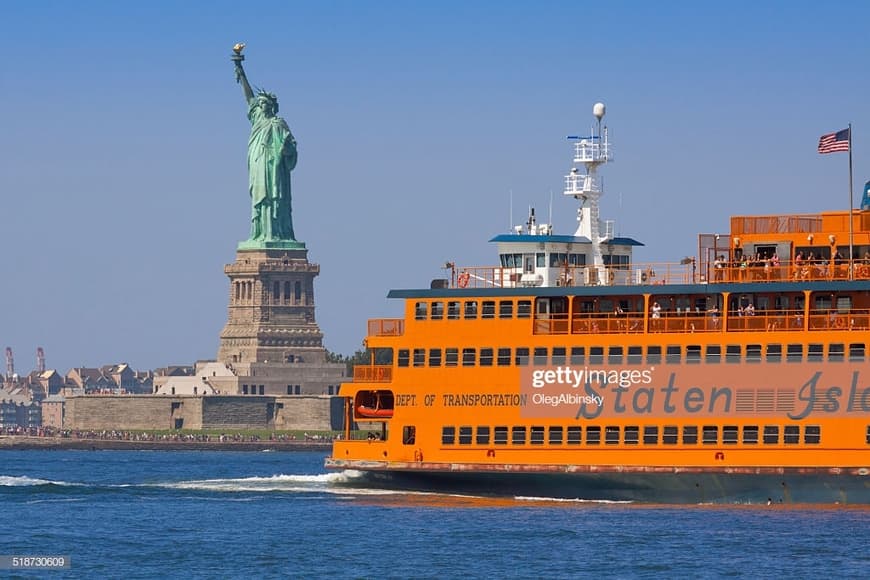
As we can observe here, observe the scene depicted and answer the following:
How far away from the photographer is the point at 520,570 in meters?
48.9

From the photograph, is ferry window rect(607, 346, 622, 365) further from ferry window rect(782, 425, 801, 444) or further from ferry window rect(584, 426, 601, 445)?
ferry window rect(782, 425, 801, 444)

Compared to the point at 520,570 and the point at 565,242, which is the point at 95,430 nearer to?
Result: the point at 565,242

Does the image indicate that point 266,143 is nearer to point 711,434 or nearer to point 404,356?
point 404,356

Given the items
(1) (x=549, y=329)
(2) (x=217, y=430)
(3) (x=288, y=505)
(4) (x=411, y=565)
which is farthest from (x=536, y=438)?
(2) (x=217, y=430)

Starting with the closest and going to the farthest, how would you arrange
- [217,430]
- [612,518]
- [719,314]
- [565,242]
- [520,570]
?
[520,570] < [612,518] < [719,314] < [565,242] < [217,430]

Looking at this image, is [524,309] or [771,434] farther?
[524,309]

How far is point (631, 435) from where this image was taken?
62.5m

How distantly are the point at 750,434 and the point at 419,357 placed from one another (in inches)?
457

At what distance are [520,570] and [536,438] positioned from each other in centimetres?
1543

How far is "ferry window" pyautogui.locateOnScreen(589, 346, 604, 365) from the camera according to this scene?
63.4 metres

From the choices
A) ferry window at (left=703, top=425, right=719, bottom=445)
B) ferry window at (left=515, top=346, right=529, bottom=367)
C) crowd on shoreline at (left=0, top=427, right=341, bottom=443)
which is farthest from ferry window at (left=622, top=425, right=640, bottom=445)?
crowd on shoreline at (left=0, top=427, right=341, bottom=443)

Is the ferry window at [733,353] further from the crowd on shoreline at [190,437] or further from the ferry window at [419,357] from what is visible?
the crowd on shoreline at [190,437]


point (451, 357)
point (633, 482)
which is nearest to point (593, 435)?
point (633, 482)

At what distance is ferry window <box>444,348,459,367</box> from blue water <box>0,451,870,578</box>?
4.26 metres
